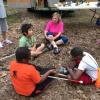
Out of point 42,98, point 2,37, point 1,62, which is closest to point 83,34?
point 2,37

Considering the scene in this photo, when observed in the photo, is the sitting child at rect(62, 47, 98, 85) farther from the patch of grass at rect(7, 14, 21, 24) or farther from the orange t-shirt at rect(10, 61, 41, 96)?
the patch of grass at rect(7, 14, 21, 24)

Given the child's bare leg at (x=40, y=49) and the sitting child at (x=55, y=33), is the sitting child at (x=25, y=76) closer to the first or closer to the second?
the child's bare leg at (x=40, y=49)

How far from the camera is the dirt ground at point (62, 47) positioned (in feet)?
15.2

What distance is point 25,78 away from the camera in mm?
4285

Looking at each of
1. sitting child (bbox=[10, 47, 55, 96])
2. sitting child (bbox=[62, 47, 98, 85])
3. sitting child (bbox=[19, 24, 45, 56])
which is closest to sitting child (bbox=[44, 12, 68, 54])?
sitting child (bbox=[19, 24, 45, 56])

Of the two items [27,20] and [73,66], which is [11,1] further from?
[73,66]

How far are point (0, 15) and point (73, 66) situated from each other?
2.23 metres

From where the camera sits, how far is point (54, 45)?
6.17 metres

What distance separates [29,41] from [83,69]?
1514 mm

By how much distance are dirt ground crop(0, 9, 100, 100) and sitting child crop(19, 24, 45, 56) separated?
14cm

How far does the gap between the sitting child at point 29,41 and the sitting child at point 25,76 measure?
1190 millimetres

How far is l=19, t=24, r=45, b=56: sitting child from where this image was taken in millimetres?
5520

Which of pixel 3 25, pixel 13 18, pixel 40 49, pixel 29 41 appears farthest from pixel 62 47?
pixel 13 18

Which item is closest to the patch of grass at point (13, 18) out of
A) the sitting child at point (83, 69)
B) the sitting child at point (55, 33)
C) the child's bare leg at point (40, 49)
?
the sitting child at point (55, 33)
